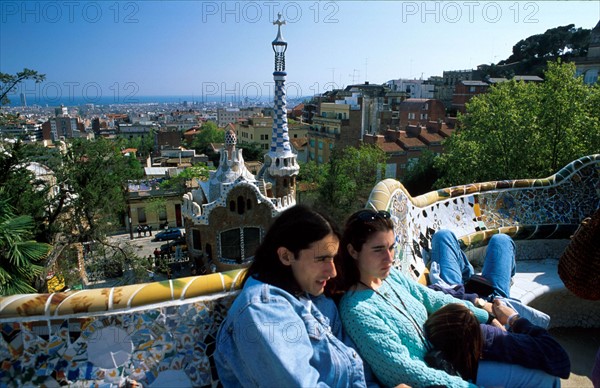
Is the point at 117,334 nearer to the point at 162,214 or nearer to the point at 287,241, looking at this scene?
the point at 287,241

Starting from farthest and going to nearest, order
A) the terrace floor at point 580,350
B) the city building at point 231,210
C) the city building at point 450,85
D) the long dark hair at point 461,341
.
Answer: the city building at point 450,85 < the city building at point 231,210 < the terrace floor at point 580,350 < the long dark hair at point 461,341

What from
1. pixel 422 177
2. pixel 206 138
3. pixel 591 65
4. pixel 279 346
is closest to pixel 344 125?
pixel 422 177

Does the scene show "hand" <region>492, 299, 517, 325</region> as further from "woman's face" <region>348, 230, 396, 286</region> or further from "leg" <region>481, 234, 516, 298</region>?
"woman's face" <region>348, 230, 396, 286</region>

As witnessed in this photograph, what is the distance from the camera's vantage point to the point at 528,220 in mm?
5375

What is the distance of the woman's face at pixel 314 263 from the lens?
2029mm

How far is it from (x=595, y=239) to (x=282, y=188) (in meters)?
14.5

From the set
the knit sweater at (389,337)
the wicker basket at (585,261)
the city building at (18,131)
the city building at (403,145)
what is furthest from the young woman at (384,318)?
the city building at (403,145)

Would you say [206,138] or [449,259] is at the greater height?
[449,259]

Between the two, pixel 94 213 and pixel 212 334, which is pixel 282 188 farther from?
pixel 212 334

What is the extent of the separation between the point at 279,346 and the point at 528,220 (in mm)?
4724

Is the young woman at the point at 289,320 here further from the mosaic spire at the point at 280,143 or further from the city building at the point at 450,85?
the city building at the point at 450,85

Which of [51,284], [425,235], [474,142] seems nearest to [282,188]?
[474,142]

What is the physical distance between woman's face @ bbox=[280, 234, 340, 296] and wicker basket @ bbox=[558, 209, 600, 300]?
122 cm

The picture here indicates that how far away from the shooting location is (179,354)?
2.07 metres
